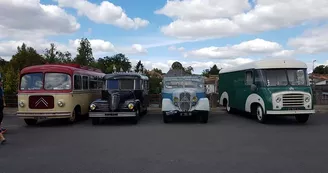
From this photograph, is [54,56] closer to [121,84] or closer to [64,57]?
[64,57]

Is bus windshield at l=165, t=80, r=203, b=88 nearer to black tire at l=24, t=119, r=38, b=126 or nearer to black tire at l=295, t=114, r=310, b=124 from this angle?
black tire at l=295, t=114, r=310, b=124

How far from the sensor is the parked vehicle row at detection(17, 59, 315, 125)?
13.7 meters

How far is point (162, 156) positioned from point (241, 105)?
972cm

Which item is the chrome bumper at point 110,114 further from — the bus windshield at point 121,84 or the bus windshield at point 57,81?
the bus windshield at point 121,84

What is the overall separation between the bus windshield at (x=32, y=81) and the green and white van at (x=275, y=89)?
30.6ft

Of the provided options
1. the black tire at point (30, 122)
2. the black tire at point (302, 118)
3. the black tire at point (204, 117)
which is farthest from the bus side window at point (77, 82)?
the black tire at point (302, 118)

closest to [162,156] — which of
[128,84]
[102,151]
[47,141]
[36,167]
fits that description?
[102,151]

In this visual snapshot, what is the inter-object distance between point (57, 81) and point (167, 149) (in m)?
7.58

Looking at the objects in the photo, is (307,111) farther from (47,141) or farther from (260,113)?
(47,141)

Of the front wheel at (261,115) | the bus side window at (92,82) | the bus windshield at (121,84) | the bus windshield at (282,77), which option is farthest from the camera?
the bus side window at (92,82)

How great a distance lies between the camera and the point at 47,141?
1019 cm

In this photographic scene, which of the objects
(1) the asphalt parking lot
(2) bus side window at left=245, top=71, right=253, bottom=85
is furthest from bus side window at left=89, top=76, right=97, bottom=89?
(2) bus side window at left=245, top=71, right=253, bottom=85

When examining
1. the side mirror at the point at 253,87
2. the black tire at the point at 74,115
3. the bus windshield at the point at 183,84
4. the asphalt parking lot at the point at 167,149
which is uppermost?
the bus windshield at the point at 183,84

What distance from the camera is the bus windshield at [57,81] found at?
559 inches
